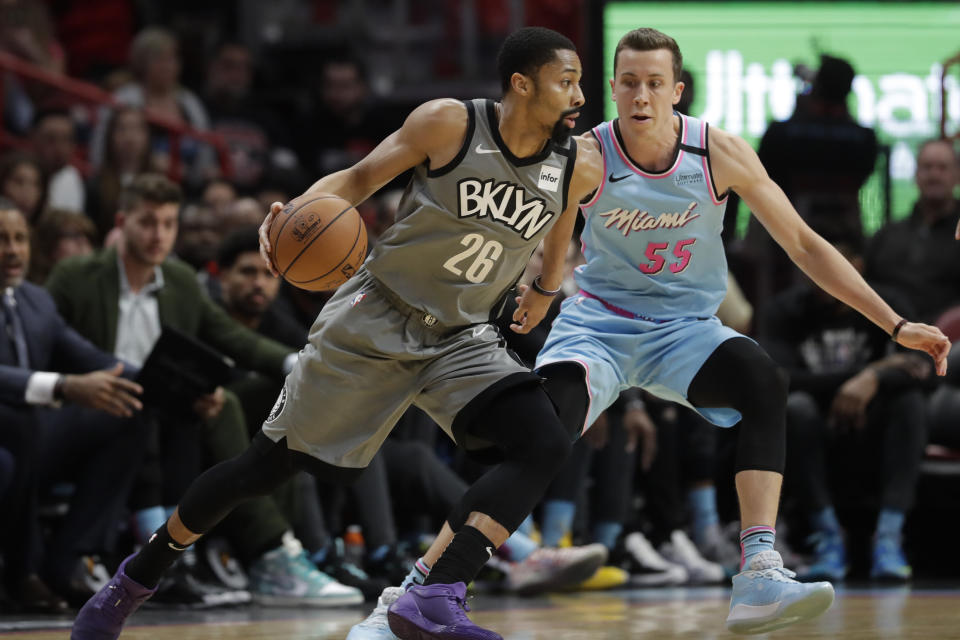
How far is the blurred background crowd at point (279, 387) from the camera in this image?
5145 mm

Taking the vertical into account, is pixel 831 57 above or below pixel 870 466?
above

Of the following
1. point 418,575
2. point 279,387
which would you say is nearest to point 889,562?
point 279,387

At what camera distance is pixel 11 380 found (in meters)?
4.82

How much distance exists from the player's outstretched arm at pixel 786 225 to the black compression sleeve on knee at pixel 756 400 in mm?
331

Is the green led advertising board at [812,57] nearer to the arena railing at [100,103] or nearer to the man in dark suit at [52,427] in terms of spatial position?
the arena railing at [100,103]

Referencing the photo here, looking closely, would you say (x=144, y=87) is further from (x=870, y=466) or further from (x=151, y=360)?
(x=870, y=466)

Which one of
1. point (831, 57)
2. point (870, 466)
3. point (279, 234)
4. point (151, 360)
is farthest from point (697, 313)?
point (831, 57)

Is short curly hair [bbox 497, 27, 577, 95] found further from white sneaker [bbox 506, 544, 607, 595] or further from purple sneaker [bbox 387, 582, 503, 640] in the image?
white sneaker [bbox 506, 544, 607, 595]

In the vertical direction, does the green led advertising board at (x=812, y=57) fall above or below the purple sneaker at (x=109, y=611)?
above

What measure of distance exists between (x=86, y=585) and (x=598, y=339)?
2245mm

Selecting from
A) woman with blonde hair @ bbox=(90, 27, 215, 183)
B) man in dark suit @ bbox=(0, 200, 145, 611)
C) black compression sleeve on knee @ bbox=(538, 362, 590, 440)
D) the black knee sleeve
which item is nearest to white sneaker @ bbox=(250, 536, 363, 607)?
Answer: man in dark suit @ bbox=(0, 200, 145, 611)

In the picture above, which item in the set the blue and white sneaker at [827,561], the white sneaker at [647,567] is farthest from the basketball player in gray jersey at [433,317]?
the blue and white sneaker at [827,561]

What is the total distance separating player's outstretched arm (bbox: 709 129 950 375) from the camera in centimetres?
405

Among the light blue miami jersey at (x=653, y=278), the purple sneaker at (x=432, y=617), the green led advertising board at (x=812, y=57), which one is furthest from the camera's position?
the green led advertising board at (x=812, y=57)
